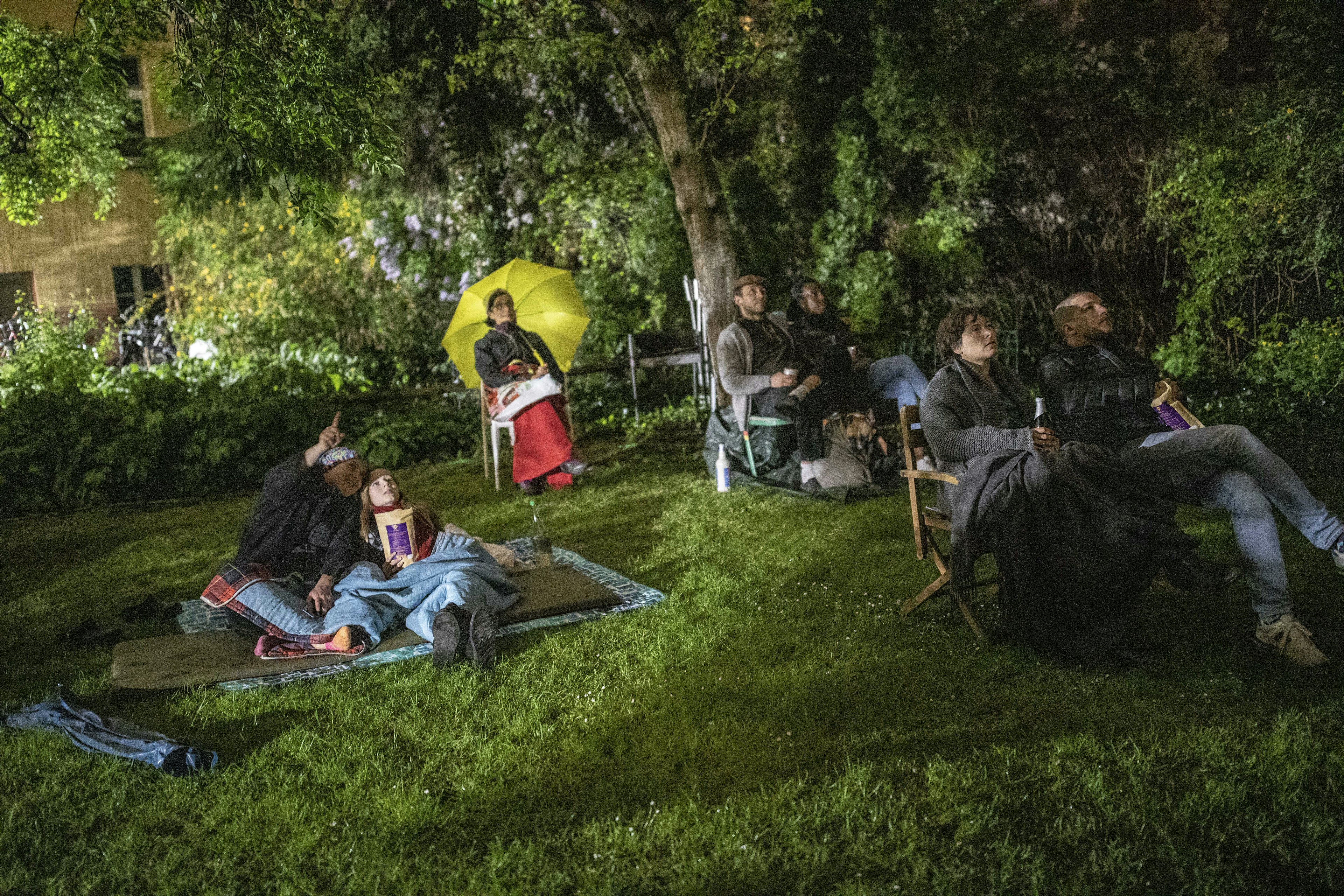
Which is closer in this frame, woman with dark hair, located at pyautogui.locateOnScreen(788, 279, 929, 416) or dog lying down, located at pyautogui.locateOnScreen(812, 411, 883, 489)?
dog lying down, located at pyautogui.locateOnScreen(812, 411, 883, 489)

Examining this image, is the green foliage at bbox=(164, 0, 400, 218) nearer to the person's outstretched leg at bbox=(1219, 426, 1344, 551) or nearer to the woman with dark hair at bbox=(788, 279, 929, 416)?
the woman with dark hair at bbox=(788, 279, 929, 416)

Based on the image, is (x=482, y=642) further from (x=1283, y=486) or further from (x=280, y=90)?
(x=1283, y=486)

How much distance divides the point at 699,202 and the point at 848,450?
329 cm

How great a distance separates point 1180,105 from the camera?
977cm

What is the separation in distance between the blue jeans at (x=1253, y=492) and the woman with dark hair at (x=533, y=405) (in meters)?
4.82

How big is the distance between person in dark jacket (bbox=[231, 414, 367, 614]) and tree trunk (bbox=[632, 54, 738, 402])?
481 centimetres

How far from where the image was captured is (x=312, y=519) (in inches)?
189

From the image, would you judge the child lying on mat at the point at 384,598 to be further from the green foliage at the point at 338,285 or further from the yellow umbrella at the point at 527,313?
the green foliage at the point at 338,285

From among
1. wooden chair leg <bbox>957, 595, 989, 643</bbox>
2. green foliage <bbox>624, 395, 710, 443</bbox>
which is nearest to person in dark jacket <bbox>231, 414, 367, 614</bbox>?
wooden chair leg <bbox>957, 595, 989, 643</bbox>

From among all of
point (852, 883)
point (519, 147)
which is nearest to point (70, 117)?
point (519, 147)

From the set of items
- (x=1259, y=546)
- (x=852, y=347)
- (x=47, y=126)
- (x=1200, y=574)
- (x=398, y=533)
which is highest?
(x=47, y=126)

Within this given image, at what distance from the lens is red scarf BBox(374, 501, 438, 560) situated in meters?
4.86

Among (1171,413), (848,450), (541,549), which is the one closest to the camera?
(1171,413)

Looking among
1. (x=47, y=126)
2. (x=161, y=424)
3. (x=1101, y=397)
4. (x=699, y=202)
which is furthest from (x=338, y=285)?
(x=1101, y=397)
